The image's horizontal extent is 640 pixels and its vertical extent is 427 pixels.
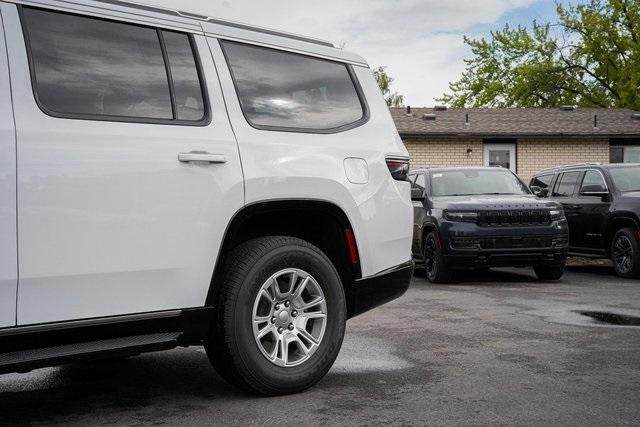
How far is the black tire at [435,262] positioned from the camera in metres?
12.0

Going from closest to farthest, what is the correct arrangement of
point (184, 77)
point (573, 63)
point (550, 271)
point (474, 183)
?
point (184, 77)
point (550, 271)
point (474, 183)
point (573, 63)

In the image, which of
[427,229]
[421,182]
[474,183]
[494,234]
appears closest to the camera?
[494,234]

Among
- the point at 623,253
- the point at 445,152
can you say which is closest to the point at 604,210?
the point at 623,253

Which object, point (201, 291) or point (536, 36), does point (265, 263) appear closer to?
point (201, 291)

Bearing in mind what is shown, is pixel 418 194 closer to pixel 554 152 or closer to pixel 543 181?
pixel 543 181

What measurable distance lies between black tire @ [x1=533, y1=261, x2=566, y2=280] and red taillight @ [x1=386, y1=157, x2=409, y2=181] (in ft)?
23.2

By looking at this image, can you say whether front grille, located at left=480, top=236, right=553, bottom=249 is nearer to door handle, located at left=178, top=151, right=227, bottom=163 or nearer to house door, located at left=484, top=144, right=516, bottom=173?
door handle, located at left=178, top=151, right=227, bottom=163

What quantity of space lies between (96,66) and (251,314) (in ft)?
5.03

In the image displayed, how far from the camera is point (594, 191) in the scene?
13.4 metres

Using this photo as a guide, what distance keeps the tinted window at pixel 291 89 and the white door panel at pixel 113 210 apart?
0.34 m

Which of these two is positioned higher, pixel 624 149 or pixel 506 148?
pixel 506 148

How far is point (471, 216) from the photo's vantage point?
1188 cm

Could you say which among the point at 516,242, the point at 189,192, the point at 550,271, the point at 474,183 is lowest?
the point at 550,271

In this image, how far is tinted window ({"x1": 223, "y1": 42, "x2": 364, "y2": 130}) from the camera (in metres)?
4.98
